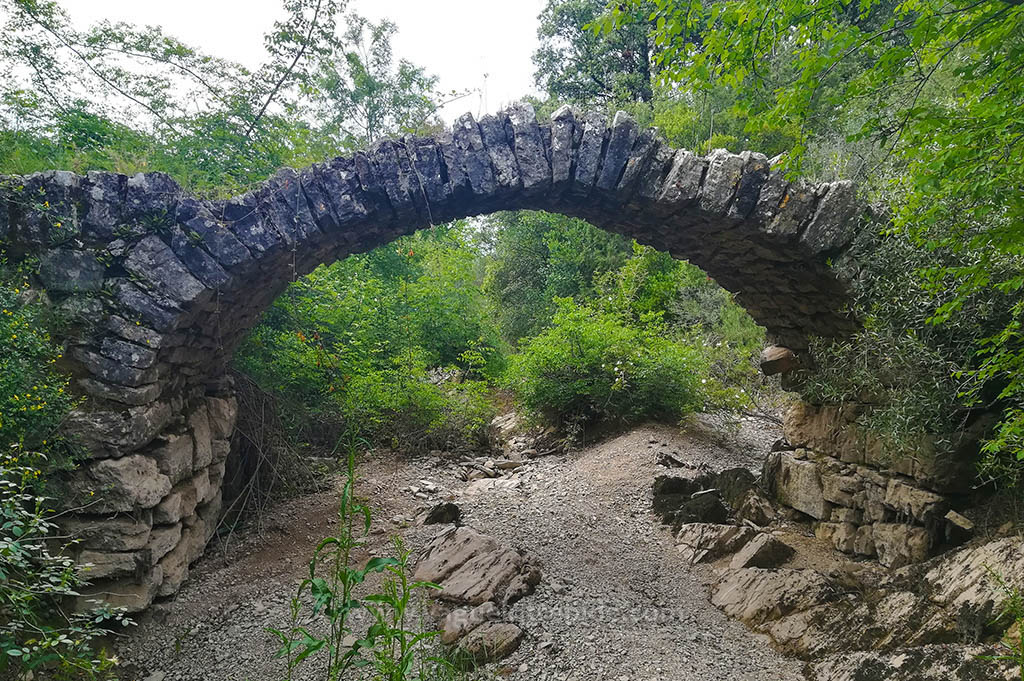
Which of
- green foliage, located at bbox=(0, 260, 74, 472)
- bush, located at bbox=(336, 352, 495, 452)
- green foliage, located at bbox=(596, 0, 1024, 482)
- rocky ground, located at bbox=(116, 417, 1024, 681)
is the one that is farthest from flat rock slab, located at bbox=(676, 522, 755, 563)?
green foliage, located at bbox=(0, 260, 74, 472)

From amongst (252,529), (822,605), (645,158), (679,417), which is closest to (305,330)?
(252,529)

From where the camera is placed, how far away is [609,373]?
7.27 metres

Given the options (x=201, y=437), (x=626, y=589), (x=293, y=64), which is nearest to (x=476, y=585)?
(x=626, y=589)

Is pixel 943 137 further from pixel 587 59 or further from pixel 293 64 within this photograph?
pixel 587 59

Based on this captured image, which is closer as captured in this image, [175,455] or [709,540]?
[175,455]

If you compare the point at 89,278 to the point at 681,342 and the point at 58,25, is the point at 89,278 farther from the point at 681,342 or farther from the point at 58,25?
the point at 681,342

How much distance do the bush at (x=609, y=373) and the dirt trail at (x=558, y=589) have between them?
861mm

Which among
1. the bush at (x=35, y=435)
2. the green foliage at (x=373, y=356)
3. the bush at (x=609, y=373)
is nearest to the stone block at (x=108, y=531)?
the bush at (x=35, y=435)

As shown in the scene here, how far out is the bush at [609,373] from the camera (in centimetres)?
714

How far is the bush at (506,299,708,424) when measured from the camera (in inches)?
281

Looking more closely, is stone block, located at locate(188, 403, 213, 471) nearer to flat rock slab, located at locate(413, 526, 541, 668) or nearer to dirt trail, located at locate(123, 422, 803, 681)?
dirt trail, located at locate(123, 422, 803, 681)

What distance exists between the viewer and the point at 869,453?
4379 millimetres

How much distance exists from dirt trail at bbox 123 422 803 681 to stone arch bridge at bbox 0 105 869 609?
14.4 inches

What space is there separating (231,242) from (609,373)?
476 centimetres
